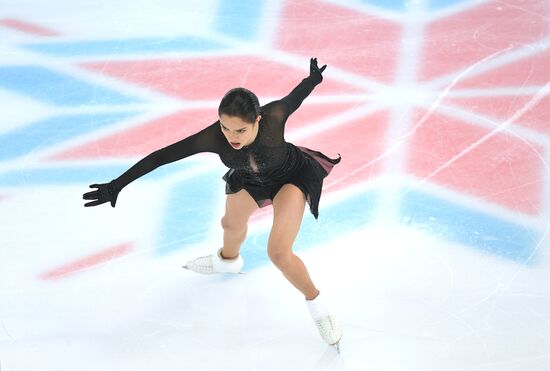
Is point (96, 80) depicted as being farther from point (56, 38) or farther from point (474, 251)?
point (474, 251)

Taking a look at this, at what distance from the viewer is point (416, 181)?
4789mm

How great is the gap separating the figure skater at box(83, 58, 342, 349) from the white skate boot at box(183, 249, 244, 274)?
14.8 inches

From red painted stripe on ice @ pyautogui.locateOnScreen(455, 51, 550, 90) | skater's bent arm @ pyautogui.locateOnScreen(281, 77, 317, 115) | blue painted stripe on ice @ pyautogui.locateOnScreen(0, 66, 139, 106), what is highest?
skater's bent arm @ pyautogui.locateOnScreen(281, 77, 317, 115)

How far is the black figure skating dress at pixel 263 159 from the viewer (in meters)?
3.41

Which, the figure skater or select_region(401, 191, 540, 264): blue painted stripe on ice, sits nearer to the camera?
the figure skater

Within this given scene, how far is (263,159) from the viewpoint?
11.5 feet

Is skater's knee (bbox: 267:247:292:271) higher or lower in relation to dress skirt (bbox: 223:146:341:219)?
lower

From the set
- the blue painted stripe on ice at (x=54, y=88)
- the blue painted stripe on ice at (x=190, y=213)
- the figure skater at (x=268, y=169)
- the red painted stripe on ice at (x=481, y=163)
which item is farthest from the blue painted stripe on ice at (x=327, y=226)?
the blue painted stripe on ice at (x=54, y=88)

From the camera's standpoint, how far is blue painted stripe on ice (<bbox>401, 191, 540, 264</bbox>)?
14.0ft

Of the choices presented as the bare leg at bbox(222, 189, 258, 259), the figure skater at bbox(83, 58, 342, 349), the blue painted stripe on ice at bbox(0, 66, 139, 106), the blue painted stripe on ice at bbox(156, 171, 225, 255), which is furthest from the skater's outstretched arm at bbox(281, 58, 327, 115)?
the blue painted stripe on ice at bbox(0, 66, 139, 106)

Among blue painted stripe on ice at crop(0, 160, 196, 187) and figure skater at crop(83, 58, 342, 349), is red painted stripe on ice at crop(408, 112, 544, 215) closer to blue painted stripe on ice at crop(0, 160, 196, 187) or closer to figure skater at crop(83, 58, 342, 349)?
figure skater at crop(83, 58, 342, 349)

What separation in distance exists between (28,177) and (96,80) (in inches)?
49.8

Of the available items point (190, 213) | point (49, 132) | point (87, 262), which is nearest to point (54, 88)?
point (49, 132)

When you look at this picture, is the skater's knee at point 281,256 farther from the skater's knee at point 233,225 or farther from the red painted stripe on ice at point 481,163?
the red painted stripe on ice at point 481,163
